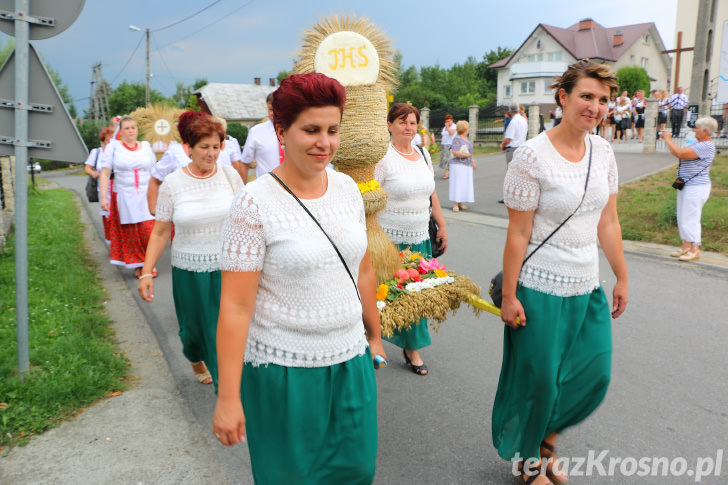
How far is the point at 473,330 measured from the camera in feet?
18.2

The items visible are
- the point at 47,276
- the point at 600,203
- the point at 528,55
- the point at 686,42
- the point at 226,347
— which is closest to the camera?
the point at 226,347

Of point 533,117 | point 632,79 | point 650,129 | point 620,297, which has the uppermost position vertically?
point 632,79

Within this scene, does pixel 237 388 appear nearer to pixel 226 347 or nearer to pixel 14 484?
pixel 226 347

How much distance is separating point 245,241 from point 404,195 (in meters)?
2.58

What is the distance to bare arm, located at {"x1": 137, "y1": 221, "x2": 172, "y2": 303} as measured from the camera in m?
3.87

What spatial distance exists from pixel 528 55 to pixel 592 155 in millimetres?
62007

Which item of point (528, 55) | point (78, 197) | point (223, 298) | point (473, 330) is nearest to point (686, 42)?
point (528, 55)

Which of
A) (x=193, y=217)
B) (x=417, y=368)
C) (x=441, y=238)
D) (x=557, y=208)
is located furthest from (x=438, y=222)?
(x=557, y=208)

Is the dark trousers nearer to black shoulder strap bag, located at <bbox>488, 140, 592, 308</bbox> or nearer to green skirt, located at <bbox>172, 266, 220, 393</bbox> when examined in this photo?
black shoulder strap bag, located at <bbox>488, 140, 592, 308</bbox>

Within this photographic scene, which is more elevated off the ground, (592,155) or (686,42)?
(686,42)

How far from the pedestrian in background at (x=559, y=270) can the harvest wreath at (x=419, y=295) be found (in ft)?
1.97

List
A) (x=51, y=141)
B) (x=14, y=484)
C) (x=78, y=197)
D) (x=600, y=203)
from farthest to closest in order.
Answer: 1. (x=78, y=197)
2. (x=51, y=141)
3. (x=14, y=484)
4. (x=600, y=203)

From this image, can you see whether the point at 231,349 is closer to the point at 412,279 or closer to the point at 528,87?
the point at 412,279

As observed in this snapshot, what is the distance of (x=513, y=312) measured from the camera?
295 centimetres
